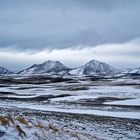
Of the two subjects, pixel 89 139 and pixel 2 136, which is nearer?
pixel 2 136

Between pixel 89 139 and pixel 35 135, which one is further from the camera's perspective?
pixel 89 139

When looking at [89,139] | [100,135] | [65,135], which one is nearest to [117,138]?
[100,135]

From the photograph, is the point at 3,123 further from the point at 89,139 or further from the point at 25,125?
the point at 89,139

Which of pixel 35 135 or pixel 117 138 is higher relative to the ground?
pixel 35 135

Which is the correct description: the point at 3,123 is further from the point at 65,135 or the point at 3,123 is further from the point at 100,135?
the point at 100,135

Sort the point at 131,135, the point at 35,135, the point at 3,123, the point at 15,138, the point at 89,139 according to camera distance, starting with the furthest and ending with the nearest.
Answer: the point at 131,135, the point at 89,139, the point at 3,123, the point at 35,135, the point at 15,138

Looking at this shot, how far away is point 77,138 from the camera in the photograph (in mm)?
14258

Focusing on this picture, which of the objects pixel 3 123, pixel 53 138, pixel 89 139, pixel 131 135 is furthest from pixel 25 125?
pixel 131 135

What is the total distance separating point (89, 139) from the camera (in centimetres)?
1501

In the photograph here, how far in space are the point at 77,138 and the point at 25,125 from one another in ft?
8.17

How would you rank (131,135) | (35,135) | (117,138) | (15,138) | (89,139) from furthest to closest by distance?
(131,135)
(117,138)
(89,139)
(35,135)
(15,138)

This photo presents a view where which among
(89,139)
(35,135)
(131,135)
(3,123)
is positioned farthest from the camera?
(131,135)

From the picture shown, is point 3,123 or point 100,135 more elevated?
point 3,123

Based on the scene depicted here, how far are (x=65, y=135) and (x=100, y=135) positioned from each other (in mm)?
3412
